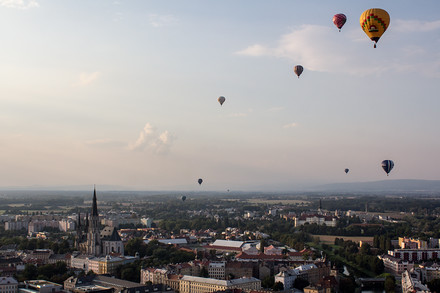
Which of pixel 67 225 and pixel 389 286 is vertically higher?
pixel 67 225

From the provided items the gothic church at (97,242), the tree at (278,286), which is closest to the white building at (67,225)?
the gothic church at (97,242)

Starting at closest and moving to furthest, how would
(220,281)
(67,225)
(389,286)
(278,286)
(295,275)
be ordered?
(220,281) < (278,286) < (389,286) < (295,275) < (67,225)

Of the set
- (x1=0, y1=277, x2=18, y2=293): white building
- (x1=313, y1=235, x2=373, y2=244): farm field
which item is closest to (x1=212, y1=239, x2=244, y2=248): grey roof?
(x1=313, y1=235, x2=373, y2=244): farm field

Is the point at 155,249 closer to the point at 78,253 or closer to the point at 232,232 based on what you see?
the point at 78,253

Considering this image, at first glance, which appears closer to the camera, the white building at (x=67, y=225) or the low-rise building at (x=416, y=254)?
the low-rise building at (x=416, y=254)

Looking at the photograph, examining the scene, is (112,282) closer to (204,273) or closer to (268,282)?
(204,273)

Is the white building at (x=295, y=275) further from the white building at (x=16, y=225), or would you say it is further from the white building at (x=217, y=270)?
the white building at (x=16, y=225)

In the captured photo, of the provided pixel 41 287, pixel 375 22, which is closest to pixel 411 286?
pixel 375 22
